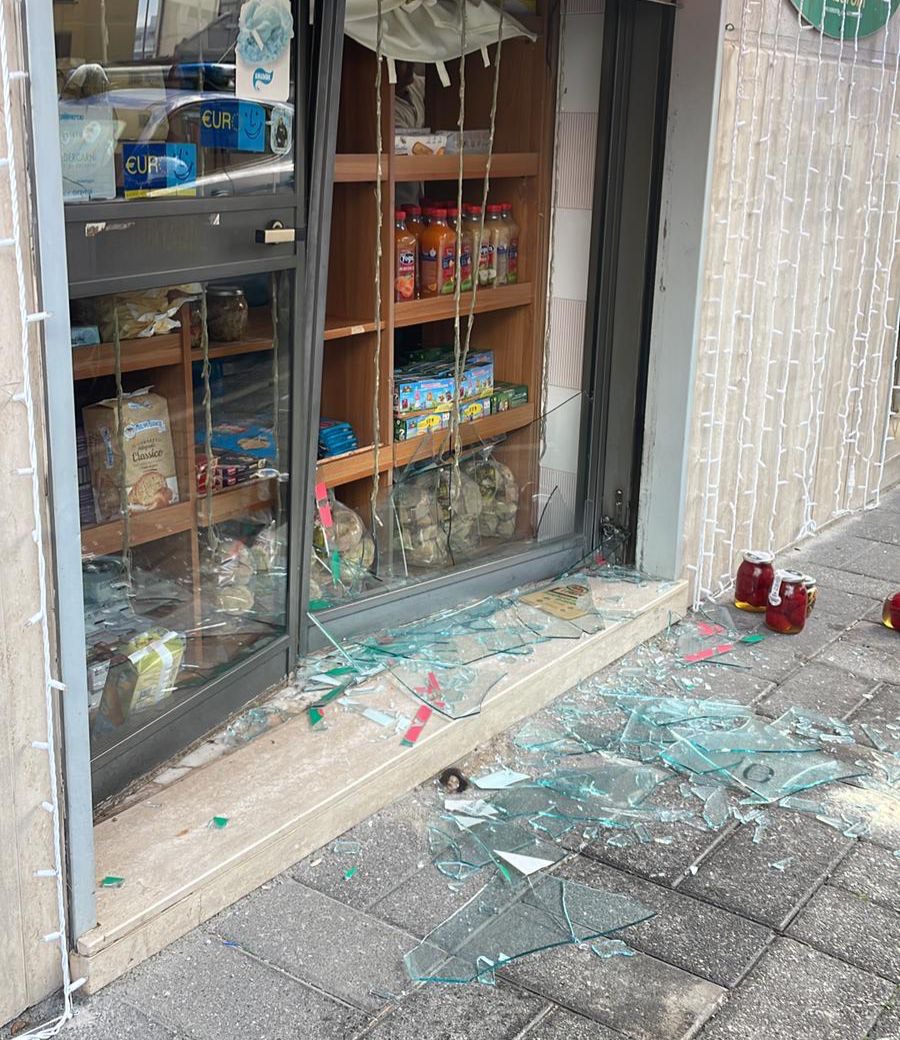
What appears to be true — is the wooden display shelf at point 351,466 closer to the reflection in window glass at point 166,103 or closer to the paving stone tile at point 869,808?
the reflection in window glass at point 166,103

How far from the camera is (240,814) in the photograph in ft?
9.14

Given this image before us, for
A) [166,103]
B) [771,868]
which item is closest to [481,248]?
[166,103]

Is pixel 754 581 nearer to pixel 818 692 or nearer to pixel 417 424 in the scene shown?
pixel 818 692

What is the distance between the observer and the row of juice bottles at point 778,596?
169 inches

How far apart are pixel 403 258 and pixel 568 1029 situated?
7.47ft

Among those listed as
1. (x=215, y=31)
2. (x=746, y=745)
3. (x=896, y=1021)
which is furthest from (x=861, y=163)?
(x=896, y=1021)

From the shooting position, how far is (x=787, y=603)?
4.27 metres

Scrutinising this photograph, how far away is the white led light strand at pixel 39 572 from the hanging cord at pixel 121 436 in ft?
2.22

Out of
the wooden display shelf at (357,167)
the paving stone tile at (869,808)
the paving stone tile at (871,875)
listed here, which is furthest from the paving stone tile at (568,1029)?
the wooden display shelf at (357,167)

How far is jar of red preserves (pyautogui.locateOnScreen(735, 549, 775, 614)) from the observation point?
446cm

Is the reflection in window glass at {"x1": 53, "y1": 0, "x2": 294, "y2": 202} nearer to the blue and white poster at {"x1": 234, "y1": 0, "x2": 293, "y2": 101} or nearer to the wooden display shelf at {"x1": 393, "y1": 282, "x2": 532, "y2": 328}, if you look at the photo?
the blue and white poster at {"x1": 234, "y1": 0, "x2": 293, "y2": 101}

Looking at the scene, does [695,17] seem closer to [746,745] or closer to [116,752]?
[746,745]

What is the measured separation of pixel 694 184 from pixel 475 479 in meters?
1.21

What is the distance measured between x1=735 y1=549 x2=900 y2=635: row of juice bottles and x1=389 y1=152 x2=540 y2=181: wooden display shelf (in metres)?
1.61
